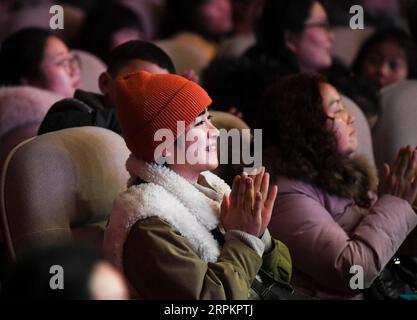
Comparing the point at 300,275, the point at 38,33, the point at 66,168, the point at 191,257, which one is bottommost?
the point at 300,275

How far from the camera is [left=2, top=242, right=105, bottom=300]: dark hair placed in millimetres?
1130

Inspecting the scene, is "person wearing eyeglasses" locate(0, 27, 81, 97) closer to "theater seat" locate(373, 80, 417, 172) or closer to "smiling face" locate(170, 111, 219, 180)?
"theater seat" locate(373, 80, 417, 172)

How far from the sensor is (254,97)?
283 centimetres

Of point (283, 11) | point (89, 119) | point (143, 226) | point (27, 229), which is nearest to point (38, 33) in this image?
point (89, 119)

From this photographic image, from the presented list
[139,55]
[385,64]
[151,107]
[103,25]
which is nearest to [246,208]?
[151,107]

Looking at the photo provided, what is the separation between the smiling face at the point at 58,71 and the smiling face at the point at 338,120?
3.02 ft

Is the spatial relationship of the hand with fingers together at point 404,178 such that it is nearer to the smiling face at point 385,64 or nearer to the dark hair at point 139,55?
the dark hair at point 139,55

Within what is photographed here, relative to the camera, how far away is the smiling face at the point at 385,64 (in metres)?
3.57

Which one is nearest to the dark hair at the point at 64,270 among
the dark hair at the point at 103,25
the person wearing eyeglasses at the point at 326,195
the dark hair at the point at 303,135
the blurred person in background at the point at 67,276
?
the blurred person in background at the point at 67,276

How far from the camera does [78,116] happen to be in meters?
2.38

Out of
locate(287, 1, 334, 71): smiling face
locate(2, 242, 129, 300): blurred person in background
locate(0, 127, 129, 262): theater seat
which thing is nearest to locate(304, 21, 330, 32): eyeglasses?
locate(287, 1, 334, 71): smiling face

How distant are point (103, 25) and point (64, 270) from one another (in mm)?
2779
